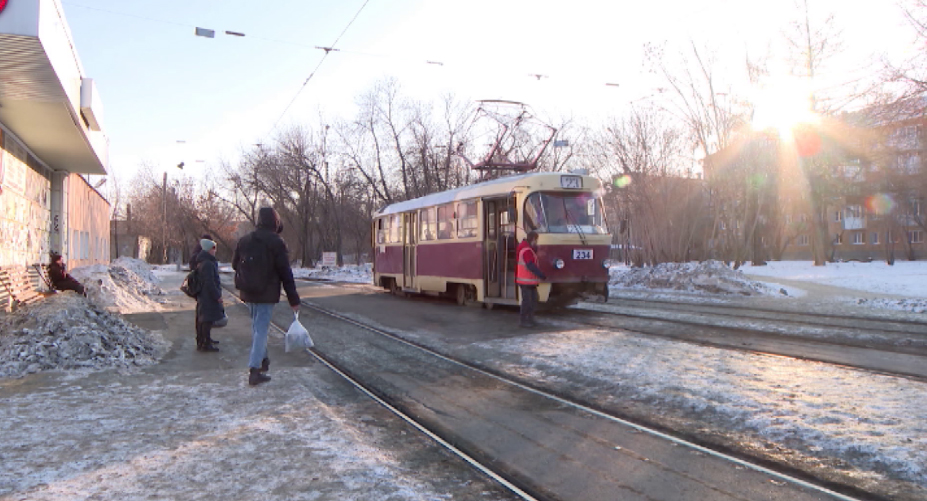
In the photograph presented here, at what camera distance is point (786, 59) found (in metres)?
28.2

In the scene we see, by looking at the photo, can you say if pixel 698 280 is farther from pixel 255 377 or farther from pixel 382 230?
pixel 255 377

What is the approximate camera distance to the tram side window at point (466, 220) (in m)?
15.5

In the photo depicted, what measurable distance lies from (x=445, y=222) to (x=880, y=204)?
1877 inches

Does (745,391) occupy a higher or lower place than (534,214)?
lower

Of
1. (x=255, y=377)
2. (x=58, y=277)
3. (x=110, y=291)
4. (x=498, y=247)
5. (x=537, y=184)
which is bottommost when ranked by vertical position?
(x=255, y=377)

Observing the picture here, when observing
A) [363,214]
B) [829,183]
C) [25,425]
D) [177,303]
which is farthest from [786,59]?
[363,214]

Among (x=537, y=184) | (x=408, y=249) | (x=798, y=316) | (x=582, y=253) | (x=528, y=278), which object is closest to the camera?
(x=528, y=278)

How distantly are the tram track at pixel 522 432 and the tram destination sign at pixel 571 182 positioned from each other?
6.22 meters

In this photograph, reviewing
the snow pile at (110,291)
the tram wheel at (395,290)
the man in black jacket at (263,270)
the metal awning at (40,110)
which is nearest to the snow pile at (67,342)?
the man in black jacket at (263,270)

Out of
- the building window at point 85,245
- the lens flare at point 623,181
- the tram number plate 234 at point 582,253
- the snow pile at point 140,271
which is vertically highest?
the lens flare at point 623,181

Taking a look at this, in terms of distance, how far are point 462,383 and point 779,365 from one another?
156 inches

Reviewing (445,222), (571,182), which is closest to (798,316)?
(571,182)

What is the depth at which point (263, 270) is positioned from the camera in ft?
22.2

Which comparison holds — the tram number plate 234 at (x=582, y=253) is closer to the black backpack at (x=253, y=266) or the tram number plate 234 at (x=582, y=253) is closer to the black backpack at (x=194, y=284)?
the black backpack at (x=194, y=284)
